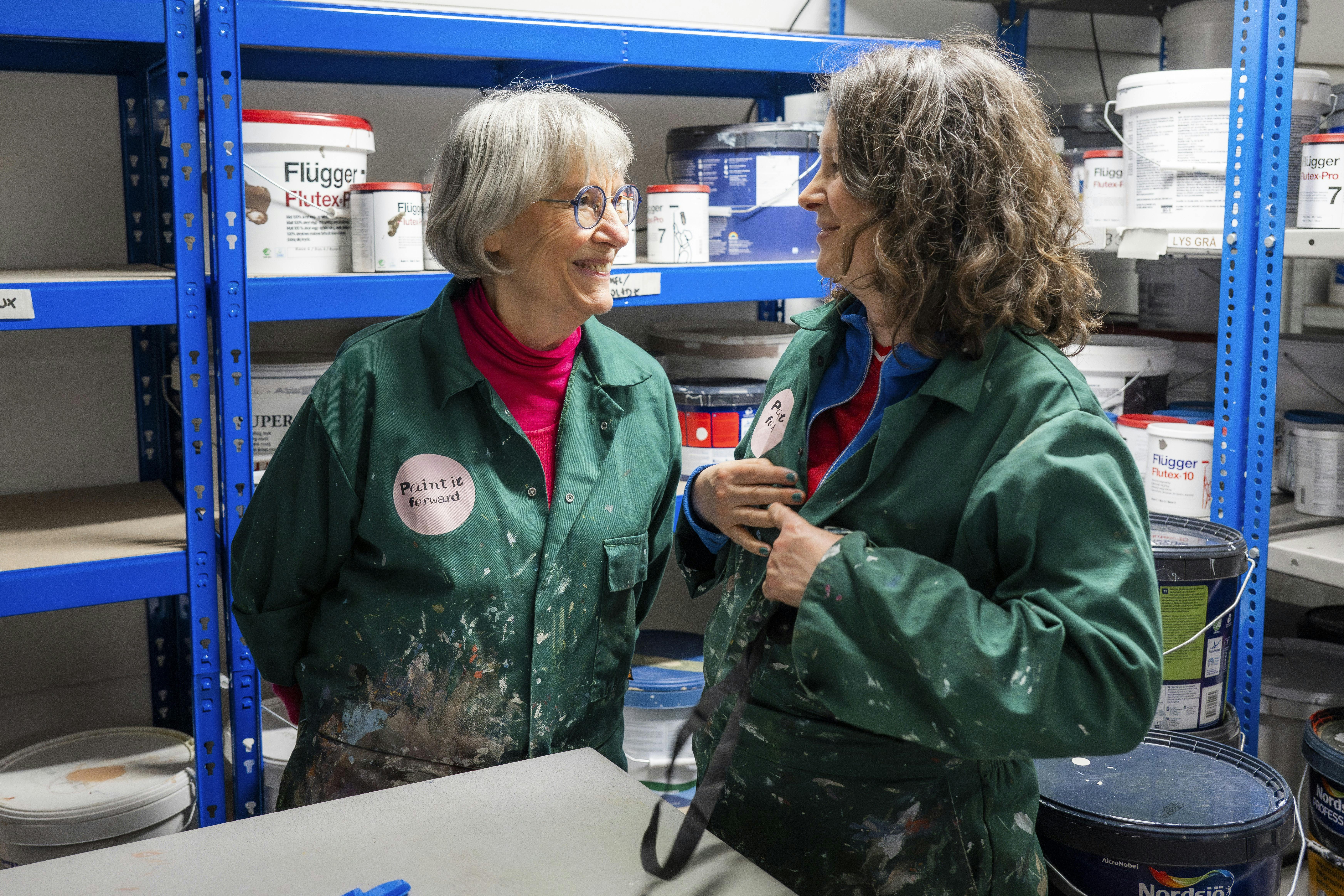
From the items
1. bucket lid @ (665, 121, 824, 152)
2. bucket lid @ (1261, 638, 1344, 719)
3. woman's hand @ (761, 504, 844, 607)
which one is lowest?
bucket lid @ (1261, 638, 1344, 719)

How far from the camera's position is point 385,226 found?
1.91m

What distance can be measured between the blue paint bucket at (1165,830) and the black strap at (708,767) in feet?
1.59

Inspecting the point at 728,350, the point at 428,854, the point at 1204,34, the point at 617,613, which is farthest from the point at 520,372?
the point at 1204,34

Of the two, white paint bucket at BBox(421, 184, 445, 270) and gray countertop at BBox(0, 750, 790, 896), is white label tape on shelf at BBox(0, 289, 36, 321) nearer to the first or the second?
white paint bucket at BBox(421, 184, 445, 270)

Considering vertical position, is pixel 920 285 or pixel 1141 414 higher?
pixel 920 285

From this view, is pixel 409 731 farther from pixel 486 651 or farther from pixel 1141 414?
pixel 1141 414

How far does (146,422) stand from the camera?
7.64 feet

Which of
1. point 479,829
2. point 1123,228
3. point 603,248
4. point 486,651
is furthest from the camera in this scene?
point 1123,228

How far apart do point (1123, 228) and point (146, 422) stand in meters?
1.98

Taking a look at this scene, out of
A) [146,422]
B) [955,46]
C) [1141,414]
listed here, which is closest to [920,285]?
[955,46]

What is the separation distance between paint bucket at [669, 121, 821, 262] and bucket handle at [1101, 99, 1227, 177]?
584 millimetres

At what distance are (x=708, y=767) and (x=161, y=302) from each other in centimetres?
115

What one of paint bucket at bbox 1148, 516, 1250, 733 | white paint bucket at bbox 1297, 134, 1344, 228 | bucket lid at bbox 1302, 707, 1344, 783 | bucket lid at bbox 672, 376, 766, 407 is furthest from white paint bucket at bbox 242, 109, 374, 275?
Answer: bucket lid at bbox 1302, 707, 1344, 783

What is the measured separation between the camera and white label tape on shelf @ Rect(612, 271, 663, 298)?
6.86 ft
